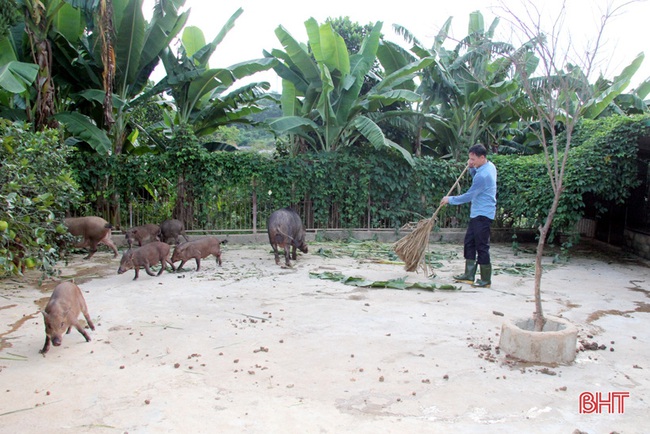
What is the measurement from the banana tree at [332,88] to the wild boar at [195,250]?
385 cm

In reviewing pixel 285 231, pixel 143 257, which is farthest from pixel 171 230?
pixel 143 257

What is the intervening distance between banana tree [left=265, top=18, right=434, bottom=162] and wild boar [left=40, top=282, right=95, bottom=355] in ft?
23.9

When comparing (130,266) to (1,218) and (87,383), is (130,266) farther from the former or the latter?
(87,383)

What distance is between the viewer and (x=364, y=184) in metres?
12.7

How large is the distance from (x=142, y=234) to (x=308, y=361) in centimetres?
658

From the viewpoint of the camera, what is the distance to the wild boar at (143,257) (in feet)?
25.1

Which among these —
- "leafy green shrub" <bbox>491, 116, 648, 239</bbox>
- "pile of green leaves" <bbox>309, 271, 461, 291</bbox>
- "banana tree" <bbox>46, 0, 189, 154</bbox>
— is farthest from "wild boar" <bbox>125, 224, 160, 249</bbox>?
"leafy green shrub" <bbox>491, 116, 648, 239</bbox>

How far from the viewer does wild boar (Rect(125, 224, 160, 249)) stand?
9.59 metres

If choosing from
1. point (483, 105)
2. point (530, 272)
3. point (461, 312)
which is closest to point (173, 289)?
point (461, 312)

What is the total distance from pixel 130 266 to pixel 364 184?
Answer: 6.52 meters

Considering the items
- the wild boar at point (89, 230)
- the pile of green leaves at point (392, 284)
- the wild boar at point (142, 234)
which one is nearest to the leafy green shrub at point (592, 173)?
the pile of green leaves at point (392, 284)

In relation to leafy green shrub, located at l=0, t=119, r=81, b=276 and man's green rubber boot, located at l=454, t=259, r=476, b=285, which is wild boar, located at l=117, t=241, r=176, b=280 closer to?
leafy green shrub, located at l=0, t=119, r=81, b=276

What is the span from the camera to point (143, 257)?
7742 mm

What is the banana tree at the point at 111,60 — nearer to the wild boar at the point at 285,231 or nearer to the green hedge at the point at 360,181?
the green hedge at the point at 360,181
